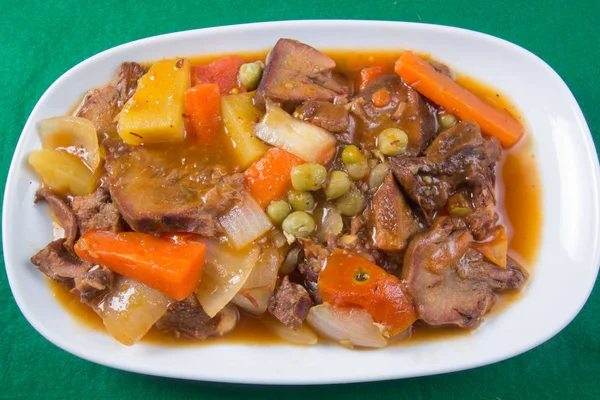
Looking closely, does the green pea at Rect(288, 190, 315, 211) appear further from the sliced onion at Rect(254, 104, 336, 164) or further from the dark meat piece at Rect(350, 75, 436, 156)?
the dark meat piece at Rect(350, 75, 436, 156)

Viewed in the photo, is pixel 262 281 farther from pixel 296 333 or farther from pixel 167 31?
pixel 167 31

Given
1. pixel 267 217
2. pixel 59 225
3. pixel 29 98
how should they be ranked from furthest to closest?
pixel 29 98, pixel 59 225, pixel 267 217

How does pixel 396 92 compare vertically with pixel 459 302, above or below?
above

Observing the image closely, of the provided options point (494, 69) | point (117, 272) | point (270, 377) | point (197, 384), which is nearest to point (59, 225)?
point (117, 272)

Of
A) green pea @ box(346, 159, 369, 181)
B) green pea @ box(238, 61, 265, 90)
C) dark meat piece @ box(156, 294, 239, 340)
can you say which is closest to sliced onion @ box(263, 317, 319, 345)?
dark meat piece @ box(156, 294, 239, 340)

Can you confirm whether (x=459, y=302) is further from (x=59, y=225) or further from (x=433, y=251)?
(x=59, y=225)

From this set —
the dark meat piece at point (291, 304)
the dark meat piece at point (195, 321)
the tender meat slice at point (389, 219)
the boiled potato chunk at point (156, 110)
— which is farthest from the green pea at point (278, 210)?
the boiled potato chunk at point (156, 110)
